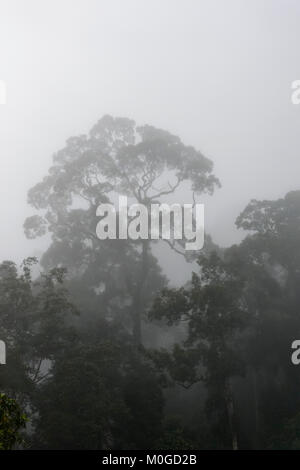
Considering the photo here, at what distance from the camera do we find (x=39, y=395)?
1648 centimetres

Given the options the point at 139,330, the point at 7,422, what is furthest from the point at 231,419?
the point at 7,422

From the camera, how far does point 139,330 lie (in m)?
26.8

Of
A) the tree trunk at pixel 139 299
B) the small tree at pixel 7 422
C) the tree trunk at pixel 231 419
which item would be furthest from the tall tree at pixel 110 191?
the small tree at pixel 7 422

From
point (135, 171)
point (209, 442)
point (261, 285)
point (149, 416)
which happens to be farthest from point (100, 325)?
point (135, 171)

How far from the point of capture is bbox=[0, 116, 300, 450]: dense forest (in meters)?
16.4

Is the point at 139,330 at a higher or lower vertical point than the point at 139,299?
lower

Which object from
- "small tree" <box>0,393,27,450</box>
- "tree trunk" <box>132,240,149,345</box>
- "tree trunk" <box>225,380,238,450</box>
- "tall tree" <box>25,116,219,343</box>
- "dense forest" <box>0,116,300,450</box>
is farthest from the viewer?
"tall tree" <box>25,116,219,343</box>

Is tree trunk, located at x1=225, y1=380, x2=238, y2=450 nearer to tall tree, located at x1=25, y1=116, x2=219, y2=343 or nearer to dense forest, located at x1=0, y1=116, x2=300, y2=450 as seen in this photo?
dense forest, located at x1=0, y1=116, x2=300, y2=450

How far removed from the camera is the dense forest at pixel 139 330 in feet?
53.9

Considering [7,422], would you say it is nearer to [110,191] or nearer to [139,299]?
[139,299]

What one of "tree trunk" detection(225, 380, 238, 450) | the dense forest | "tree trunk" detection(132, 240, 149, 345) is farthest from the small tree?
"tree trunk" detection(132, 240, 149, 345)
